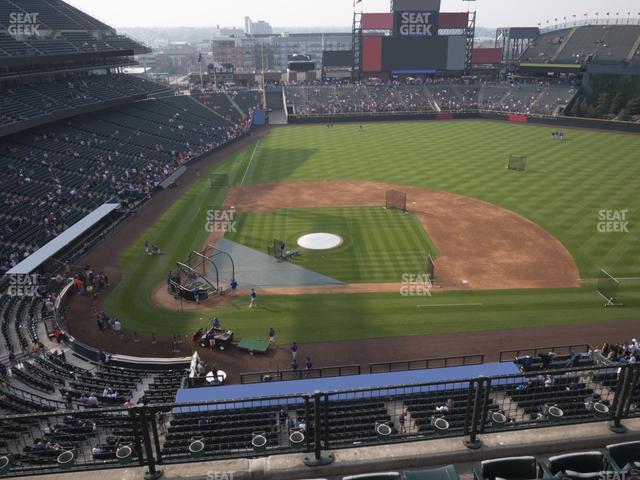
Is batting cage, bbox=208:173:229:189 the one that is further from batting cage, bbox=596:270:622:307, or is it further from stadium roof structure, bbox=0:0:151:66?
batting cage, bbox=596:270:622:307

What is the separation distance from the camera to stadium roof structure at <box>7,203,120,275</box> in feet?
111

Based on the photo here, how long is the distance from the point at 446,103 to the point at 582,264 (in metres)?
80.0

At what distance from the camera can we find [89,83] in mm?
72250

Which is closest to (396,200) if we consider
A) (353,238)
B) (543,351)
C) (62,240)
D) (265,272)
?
(353,238)

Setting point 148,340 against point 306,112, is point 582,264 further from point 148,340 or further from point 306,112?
point 306,112

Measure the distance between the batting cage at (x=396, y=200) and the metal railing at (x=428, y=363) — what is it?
24.0 metres

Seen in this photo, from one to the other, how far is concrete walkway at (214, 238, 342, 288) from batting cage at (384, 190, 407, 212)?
52.7ft

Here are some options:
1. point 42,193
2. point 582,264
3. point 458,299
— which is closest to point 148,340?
point 458,299

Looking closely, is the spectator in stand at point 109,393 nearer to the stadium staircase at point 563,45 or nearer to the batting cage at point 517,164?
the batting cage at point 517,164

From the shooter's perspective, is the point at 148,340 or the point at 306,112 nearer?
the point at 148,340

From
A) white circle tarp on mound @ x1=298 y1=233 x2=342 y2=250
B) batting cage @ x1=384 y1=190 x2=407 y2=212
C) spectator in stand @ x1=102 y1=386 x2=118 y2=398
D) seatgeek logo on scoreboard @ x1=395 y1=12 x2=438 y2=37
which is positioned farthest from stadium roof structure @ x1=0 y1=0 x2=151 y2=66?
seatgeek logo on scoreboard @ x1=395 y1=12 x2=438 y2=37

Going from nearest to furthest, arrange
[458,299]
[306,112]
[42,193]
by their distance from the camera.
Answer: [458,299] < [42,193] < [306,112]

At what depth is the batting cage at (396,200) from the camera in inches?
1951

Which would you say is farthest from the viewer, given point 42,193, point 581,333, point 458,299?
point 42,193
